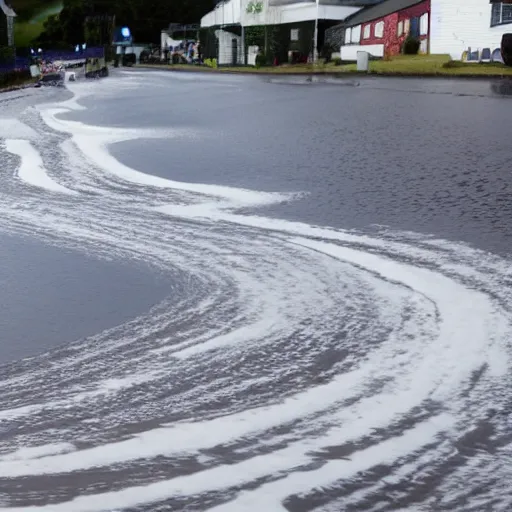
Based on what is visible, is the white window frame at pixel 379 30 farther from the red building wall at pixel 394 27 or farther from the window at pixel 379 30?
the red building wall at pixel 394 27

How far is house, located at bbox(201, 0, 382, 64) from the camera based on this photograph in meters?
57.3

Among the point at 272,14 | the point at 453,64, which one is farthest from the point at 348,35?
the point at 272,14

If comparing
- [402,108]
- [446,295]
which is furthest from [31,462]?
[402,108]

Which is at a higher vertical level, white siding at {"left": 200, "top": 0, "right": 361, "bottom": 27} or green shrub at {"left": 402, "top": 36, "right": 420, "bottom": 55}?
white siding at {"left": 200, "top": 0, "right": 361, "bottom": 27}

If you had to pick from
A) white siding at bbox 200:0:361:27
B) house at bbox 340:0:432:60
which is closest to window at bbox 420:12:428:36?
house at bbox 340:0:432:60

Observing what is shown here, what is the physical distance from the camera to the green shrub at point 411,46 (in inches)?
1582

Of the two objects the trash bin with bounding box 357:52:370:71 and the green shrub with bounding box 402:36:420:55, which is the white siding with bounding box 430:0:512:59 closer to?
the green shrub with bounding box 402:36:420:55

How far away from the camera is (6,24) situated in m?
54.0

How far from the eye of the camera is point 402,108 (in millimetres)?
16031

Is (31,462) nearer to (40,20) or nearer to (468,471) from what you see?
(468,471)

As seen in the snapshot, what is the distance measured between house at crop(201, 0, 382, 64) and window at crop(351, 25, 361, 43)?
7277 millimetres

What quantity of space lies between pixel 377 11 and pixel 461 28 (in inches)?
478

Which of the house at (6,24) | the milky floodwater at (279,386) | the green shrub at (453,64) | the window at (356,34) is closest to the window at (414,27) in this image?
the window at (356,34)

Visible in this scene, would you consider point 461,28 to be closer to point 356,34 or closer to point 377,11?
point 356,34
